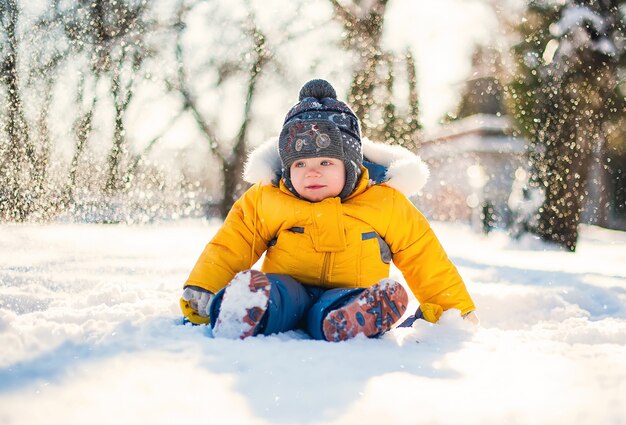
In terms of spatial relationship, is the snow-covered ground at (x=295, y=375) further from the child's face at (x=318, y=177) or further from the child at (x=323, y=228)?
the child's face at (x=318, y=177)

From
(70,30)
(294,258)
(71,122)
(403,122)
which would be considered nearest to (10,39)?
(70,30)

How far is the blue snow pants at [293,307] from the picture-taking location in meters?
1.60

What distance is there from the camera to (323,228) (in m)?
1.98

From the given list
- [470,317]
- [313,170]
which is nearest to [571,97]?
[470,317]

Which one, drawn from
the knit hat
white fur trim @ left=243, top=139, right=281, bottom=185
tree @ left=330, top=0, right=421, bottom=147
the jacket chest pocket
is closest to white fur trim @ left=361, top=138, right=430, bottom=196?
the knit hat

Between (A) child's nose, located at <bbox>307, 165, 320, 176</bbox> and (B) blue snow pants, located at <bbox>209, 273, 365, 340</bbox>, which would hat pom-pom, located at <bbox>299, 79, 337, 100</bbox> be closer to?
(A) child's nose, located at <bbox>307, 165, 320, 176</bbox>

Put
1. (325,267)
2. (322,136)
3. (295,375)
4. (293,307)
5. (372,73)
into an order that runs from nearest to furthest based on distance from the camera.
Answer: (295,375) < (293,307) < (325,267) < (322,136) < (372,73)

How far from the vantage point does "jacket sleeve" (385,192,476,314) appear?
6.85 feet

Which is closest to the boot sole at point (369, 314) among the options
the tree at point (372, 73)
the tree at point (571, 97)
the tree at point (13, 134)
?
the tree at point (571, 97)

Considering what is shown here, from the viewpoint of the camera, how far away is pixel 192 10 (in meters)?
12.0

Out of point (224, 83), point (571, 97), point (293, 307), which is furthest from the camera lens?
point (224, 83)

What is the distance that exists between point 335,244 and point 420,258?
1.31 feet

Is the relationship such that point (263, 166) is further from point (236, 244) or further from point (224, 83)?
point (224, 83)

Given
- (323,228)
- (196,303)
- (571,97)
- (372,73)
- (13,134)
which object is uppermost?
(372,73)
